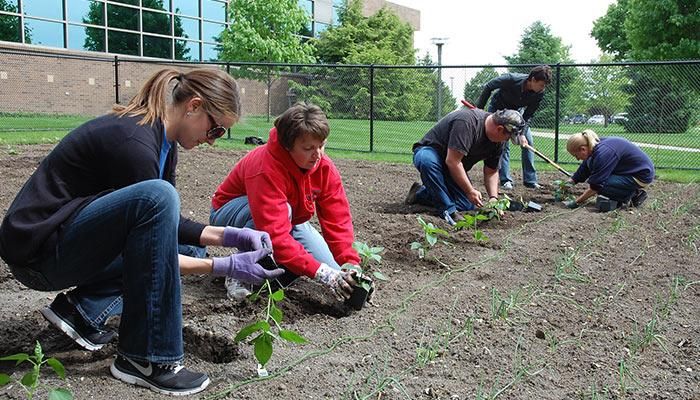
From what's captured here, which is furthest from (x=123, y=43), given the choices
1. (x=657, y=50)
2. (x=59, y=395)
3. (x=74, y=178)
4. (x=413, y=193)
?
(x=59, y=395)

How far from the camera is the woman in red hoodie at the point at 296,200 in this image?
3.07 meters

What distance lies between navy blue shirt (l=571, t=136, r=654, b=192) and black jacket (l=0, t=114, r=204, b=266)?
494 cm

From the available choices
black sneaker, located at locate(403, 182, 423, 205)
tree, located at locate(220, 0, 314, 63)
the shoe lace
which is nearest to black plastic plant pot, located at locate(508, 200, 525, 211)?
black sneaker, located at locate(403, 182, 423, 205)

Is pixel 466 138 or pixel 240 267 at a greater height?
pixel 466 138

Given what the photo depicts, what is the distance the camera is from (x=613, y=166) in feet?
20.3

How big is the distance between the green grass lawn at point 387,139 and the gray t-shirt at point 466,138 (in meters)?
4.25

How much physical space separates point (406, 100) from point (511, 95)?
7.98 meters

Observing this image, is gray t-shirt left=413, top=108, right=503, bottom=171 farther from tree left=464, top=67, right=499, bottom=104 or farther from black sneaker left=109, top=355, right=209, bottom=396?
tree left=464, top=67, right=499, bottom=104

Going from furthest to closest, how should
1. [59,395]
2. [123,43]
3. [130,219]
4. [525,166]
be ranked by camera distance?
[123,43] < [525,166] < [130,219] < [59,395]

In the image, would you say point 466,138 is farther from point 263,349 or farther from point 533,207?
point 263,349

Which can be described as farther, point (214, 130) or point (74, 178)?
point (214, 130)

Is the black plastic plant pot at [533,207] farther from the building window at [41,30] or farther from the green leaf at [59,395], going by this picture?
the building window at [41,30]

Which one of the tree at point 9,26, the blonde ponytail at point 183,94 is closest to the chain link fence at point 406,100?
the tree at point 9,26

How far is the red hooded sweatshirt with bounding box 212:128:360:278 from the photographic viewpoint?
308 cm
